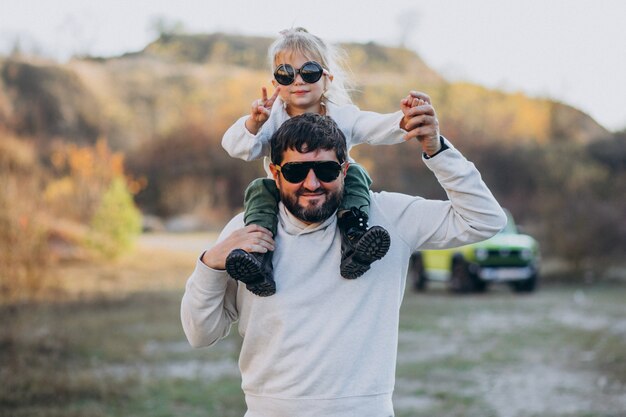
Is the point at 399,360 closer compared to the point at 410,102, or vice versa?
the point at 410,102

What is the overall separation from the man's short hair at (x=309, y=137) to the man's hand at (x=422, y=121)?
9.1 inches

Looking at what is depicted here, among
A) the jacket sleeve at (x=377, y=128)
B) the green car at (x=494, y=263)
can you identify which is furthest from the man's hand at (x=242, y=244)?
the green car at (x=494, y=263)

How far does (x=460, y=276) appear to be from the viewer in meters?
17.2

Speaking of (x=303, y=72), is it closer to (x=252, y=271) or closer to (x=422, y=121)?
(x=422, y=121)

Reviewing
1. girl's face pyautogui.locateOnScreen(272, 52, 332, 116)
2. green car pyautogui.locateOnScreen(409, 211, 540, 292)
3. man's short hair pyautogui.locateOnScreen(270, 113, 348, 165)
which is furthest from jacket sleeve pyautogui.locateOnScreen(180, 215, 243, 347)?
green car pyautogui.locateOnScreen(409, 211, 540, 292)

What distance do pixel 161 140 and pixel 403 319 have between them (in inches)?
789

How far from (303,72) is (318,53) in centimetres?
16

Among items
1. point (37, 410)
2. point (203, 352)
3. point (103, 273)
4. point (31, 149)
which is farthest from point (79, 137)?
point (37, 410)

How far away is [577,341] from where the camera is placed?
1124cm

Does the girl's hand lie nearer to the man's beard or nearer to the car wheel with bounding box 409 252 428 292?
the man's beard

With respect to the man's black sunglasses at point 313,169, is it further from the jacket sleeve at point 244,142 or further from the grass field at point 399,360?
the grass field at point 399,360

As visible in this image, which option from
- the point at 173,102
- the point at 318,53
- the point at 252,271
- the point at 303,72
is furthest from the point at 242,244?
the point at 173,102

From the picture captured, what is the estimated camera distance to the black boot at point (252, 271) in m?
2.59

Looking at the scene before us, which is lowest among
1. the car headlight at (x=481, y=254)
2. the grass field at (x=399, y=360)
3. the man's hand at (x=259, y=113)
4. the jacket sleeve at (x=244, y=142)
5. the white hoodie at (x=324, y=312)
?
the car headlight at (x=481, y=254)
